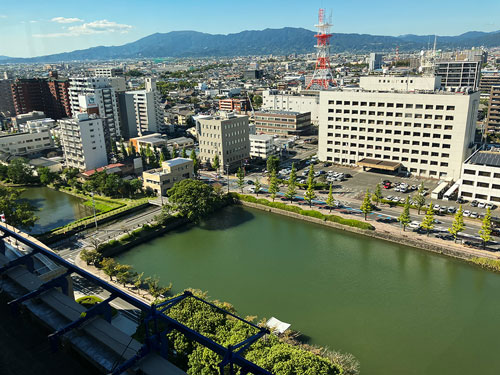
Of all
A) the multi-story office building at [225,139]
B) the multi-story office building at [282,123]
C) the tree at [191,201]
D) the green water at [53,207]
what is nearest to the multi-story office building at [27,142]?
the green water at [53,207]

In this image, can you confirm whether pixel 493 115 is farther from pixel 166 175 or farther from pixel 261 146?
pixel 166 175

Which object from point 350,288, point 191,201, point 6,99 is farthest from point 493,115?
point 6,99

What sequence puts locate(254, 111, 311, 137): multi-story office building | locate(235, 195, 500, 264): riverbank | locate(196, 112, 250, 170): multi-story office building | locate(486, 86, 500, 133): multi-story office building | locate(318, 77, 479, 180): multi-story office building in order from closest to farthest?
locate(235, 195, 500, 264): riverbank, locate(318, 77, 479, 180): multi-story office building, locate(196, 112, 250, 170): multi-story office building, locate(486, 86, 500, 133): multi-story office building, locate(254, 111, 311, 137): multi-story office building

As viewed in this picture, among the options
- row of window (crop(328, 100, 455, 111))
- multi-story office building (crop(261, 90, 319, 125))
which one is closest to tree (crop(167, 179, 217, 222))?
row of window (crop(328, 100, 455, 111))

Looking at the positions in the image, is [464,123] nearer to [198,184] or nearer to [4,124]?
[198,184]

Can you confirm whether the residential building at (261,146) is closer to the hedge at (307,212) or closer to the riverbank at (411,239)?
the hedge at (307,212)

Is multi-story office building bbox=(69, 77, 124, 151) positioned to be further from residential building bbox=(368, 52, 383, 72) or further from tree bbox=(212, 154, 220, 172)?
residential building bbox=(368, 52, 383, 72)

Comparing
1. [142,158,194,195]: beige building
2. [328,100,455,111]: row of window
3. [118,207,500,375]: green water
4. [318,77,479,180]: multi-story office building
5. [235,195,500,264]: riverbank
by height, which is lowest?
[118,207,500,375]: green water
